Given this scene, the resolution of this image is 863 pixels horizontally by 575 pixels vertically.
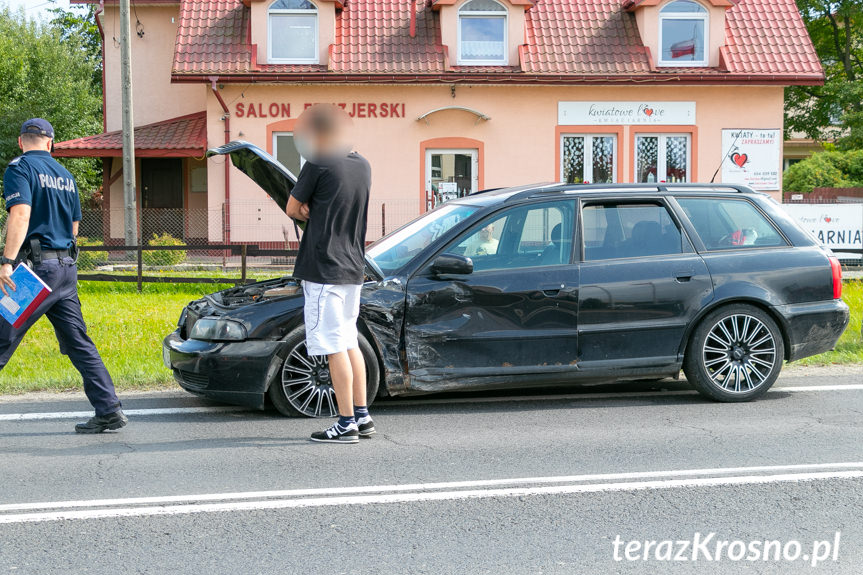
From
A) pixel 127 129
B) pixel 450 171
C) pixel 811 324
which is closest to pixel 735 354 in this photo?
pixel 811 324

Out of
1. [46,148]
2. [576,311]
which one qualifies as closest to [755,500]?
[576,311]

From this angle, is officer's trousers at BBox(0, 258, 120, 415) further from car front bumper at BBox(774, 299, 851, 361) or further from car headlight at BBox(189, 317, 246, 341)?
car front bumper at BBox(774, 299, 851, 361)

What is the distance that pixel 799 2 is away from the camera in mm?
35750

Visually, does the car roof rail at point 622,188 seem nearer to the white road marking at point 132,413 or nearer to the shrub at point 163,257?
the white road marking at point 132,413

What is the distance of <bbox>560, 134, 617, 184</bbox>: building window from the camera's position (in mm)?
22016

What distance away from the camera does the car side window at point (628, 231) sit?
693 centimetres

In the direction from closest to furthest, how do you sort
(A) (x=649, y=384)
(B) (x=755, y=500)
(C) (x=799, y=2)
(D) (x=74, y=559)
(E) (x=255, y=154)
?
→ (D) (x=74, y=559) → (B) (x=755, y=500) → (E) (x=255, y=154) → (A) (x=649, y=384) → (C) (x=799, y=2)

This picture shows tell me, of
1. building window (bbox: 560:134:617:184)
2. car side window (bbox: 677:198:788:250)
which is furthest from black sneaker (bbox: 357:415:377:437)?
building window (bbox: 560:134:617:184)

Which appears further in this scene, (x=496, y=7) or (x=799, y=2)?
(x=799, y=2)

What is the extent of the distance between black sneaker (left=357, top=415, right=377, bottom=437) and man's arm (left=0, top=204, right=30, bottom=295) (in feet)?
7.29

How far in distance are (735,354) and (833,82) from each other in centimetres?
3217

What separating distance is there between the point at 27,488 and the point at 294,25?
A: 1787cm

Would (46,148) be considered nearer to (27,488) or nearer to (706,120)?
(27,488)

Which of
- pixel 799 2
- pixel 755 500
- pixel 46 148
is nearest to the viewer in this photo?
pixel 755 500
